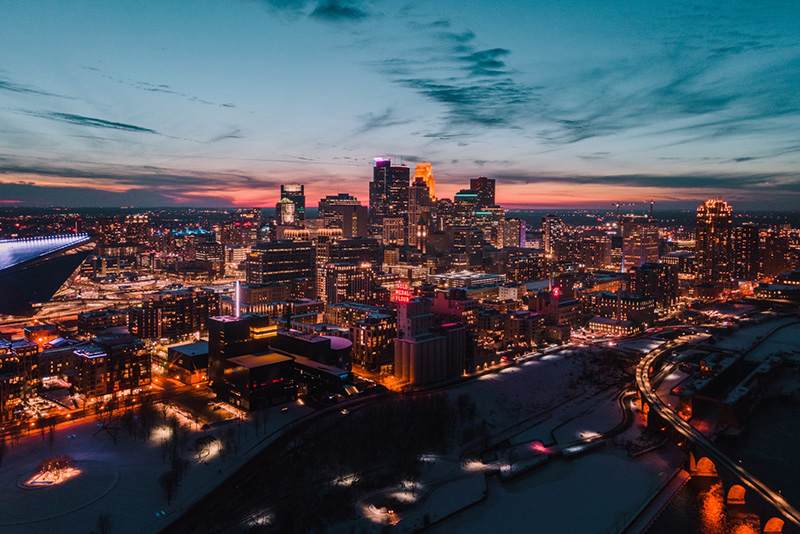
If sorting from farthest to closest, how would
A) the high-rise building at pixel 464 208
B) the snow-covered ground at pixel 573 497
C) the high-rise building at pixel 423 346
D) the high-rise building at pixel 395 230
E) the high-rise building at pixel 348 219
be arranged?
the high-rise building at pixel 464 208, the high-rise building at pixel 395 230, the high-rise building at pixel 348 219, the high-rise building at pixel 423 346, the snow-covered ground at pixel 573 497

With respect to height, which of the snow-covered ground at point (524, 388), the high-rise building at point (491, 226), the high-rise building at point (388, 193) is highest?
the high-rise building at point (388, 193)

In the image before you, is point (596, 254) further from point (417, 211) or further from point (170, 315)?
point (170, 315)

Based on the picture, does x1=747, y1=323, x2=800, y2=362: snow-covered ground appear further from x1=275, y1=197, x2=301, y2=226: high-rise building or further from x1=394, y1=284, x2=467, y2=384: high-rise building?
x1=275, y1=197, x2=301, y2=226: high-rise building

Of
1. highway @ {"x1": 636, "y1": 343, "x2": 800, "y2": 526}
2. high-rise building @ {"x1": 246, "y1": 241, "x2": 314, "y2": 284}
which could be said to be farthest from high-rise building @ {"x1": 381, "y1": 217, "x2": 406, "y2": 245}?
highway @ {"x1": 636, "y1": 343, "x2": 800, "y2": 526}

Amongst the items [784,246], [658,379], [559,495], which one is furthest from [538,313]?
[784,246]

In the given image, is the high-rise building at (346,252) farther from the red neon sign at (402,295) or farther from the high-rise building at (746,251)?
the high-rise building at (746,251)

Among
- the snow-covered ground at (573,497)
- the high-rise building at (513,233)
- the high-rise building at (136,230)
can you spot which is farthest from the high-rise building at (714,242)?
the high-rise building at (136,230)

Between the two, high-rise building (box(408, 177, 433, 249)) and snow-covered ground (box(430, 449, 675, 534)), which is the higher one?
high-rise building (box(408, 177, 433, 249))

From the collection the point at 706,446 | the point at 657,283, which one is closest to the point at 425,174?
the point at 657,283
